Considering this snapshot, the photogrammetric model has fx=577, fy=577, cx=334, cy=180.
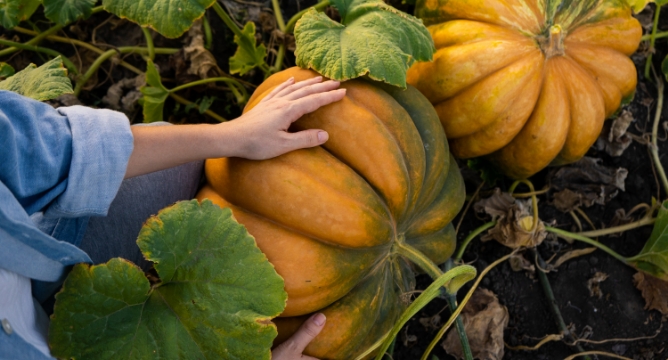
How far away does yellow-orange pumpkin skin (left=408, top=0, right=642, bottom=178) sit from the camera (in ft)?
5.69

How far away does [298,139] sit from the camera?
1389 millimetres

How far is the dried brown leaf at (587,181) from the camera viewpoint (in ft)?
7.35

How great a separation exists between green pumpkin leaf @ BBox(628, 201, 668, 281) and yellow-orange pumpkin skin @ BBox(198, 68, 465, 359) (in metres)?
0.93

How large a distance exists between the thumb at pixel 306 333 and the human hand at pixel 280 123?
414 mm

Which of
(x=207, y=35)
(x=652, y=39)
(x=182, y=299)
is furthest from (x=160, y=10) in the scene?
(x=652, y=39)

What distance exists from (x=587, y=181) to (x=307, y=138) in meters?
1.38

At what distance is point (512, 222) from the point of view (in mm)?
2053

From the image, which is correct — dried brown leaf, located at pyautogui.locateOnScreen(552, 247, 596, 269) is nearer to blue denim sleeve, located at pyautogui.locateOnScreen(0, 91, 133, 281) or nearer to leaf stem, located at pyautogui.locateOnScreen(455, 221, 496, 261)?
leaf stem, located at pyautogui.locateOnScreen(455, 221, 496, 261)

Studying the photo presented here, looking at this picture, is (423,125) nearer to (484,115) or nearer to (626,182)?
(484,115)

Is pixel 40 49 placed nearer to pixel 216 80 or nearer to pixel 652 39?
pixel 216 80

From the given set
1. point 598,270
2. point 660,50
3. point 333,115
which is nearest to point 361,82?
point 333,115

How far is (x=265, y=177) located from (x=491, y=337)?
109 centimetres

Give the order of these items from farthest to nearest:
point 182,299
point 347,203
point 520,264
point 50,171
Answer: point 520,264, point 347,203, point 182,299, point 50,171

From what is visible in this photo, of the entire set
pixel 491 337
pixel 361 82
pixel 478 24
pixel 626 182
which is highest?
pixel 478 24
